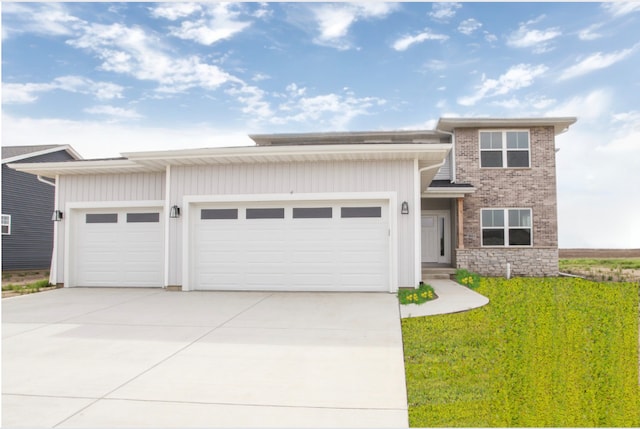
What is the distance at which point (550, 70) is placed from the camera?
13.1m

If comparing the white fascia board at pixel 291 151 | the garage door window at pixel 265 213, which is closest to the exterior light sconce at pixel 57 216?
the white fascia board at pixel 291 151

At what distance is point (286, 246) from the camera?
10.7m

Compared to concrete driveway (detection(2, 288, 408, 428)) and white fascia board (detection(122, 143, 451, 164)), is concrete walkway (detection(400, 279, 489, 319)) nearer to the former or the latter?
concrete driveway (detection(2, 288, 408, 428))

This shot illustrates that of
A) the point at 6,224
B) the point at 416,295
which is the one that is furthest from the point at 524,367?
the point at 6,224

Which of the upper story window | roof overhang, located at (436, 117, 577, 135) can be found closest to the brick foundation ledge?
the upper story window

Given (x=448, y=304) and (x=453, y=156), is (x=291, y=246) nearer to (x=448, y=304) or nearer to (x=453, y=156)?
(x=448, y=304)

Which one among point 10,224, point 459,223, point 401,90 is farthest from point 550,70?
point 10,224

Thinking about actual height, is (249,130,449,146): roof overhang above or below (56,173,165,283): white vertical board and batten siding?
above

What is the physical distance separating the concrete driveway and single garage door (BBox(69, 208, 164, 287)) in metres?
3.28

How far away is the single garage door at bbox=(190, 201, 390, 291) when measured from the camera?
10.4m

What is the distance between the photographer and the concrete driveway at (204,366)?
3.57m

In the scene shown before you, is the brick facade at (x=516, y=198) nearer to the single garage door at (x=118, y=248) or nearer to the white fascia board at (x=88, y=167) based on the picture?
the single garage door at (x=118, y=248)

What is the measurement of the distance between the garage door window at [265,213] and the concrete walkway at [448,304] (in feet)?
12.5

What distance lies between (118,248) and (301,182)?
5.36 metres
